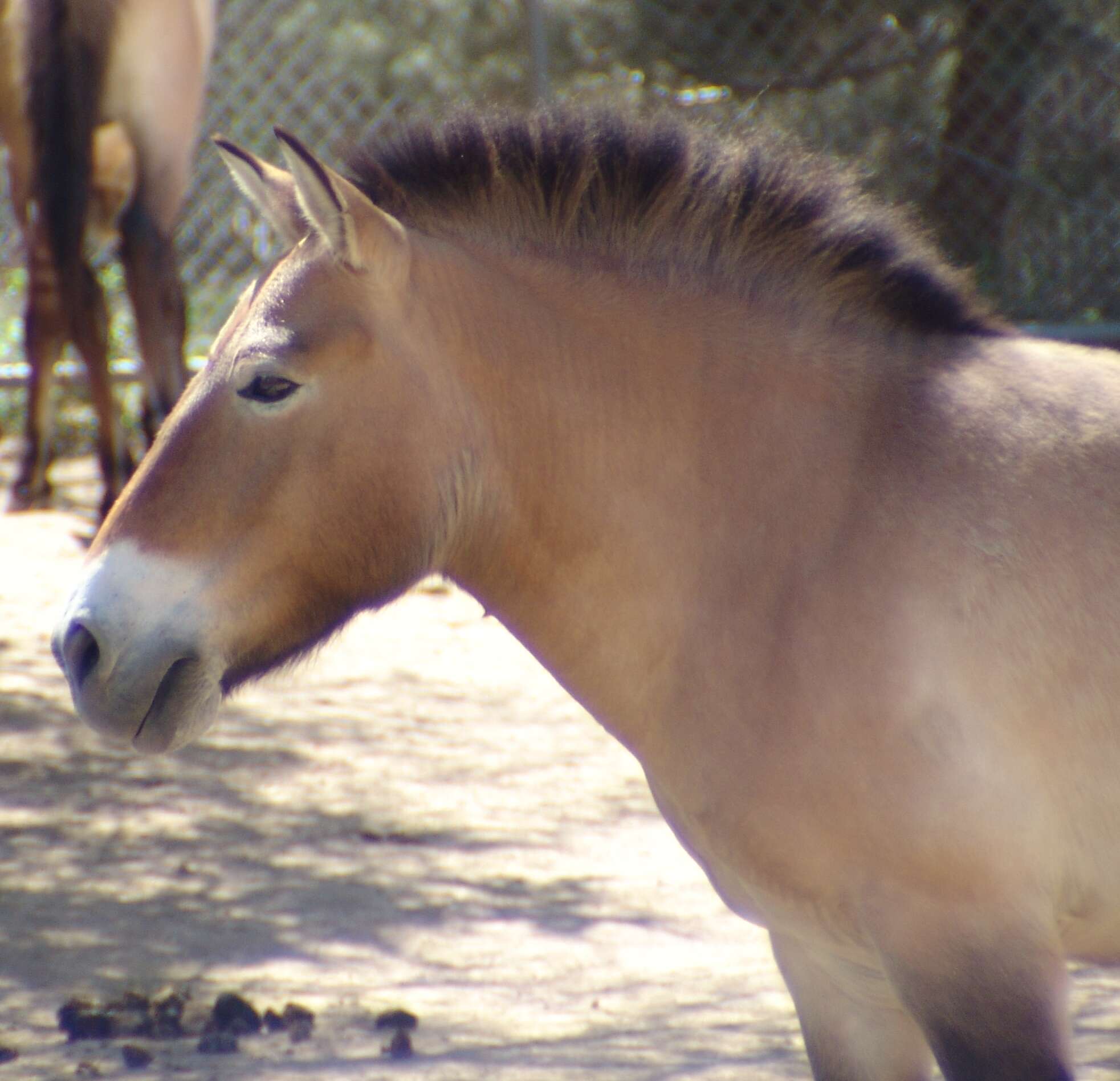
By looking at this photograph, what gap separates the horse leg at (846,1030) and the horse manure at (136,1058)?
1.24 metres

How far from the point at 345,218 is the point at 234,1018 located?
1.69 meters

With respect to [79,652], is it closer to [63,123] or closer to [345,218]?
[345,218]

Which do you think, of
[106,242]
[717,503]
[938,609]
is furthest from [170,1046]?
[106,242]

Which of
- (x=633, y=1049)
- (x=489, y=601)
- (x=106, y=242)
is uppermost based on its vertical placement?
(x=489, y=601)

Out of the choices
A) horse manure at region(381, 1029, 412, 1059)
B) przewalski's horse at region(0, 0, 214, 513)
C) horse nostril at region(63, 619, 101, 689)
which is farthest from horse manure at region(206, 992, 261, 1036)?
przewalski's horse at region(0, 0, 214, 513)

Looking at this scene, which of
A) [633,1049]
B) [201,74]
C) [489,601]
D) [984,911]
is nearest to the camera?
[984,911]

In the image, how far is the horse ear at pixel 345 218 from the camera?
192 centimetres

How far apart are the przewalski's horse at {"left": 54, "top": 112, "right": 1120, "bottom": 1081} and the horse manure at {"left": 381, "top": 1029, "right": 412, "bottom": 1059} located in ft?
2.83

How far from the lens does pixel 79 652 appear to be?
196 cm

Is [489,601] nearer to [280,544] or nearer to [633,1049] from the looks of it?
[280,544]

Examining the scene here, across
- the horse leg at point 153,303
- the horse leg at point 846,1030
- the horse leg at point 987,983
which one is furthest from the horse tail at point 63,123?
the horse leg at point 987,983

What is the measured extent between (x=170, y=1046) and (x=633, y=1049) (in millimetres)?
895

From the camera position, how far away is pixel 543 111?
226 cm

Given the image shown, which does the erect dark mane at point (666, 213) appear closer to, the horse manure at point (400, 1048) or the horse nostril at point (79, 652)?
the horse nostril at point (79, 652)
